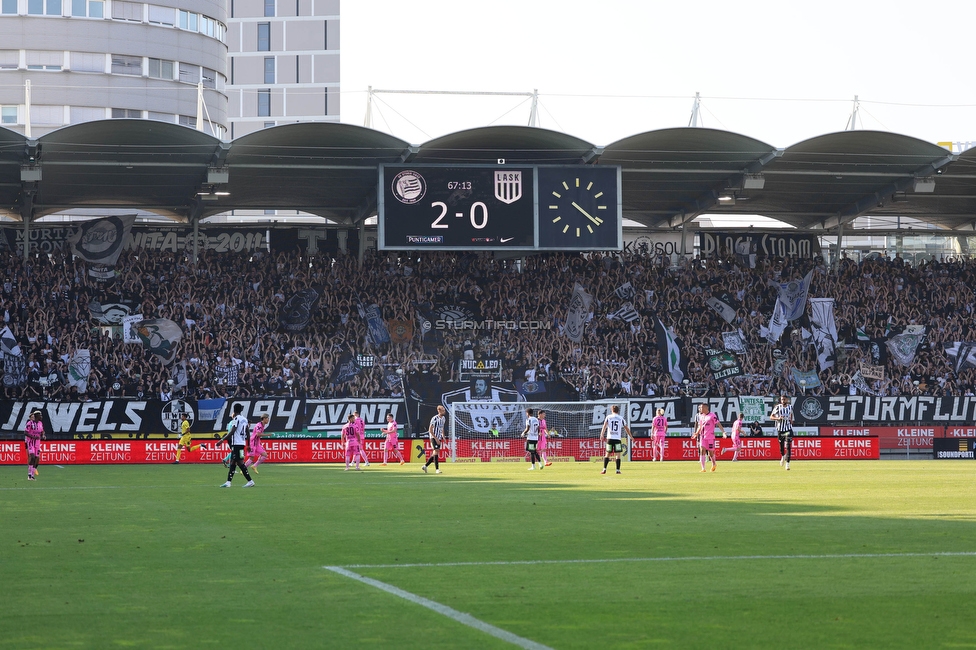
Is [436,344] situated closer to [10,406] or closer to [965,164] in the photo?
[10,406]

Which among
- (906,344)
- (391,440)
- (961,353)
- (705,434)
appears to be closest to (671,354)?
(906,344)

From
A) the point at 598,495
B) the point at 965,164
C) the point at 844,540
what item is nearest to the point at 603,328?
the point at 965,164

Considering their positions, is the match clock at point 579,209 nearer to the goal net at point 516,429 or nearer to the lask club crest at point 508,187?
the lask club crest at point 508,187

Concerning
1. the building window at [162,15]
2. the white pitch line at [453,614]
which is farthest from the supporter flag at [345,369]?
the building window at [162,15]

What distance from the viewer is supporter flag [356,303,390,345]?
48.9m

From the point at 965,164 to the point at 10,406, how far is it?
38.9 metres

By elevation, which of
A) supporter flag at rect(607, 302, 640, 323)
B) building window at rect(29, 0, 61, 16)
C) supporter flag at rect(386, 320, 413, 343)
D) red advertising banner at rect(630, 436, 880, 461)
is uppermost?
building window at rect(29, 0, 61, 16)

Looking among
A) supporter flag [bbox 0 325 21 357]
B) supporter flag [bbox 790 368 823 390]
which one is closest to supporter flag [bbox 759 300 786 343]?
supporter flag [bbox 790 368 823 390]

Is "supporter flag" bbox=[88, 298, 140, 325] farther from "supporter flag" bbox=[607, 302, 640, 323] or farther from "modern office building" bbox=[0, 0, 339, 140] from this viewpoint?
"modern office building" bbox=[0, 0, 339, 140]

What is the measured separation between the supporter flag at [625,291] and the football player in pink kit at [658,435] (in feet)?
31.5

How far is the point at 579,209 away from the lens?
43594 mm

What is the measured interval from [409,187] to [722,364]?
16.1 meters

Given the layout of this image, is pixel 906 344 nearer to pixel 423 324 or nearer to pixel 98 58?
pixel 423 324

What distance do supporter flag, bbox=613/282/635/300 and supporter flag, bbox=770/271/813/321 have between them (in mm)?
6846
